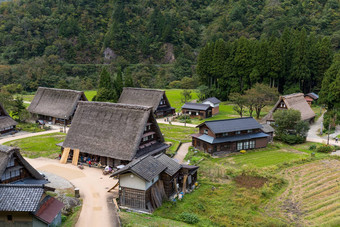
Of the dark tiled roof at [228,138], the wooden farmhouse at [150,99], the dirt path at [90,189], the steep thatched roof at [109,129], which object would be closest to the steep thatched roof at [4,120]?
the dirt path at [90,189]

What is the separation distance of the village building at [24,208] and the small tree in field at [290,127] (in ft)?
98.9

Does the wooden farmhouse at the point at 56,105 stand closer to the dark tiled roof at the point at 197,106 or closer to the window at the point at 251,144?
the dark tiled roof at the point at 197,106

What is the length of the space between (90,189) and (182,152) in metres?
13.3

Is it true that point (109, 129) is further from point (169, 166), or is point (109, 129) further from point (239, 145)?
point (239, 145)

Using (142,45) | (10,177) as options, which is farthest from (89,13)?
(10,177)

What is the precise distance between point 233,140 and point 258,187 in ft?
32.0

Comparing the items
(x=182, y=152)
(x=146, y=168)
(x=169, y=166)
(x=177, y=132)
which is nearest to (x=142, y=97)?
(x=177, y=132)

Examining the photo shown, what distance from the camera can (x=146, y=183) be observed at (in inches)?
858

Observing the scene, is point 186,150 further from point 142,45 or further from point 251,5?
point 251,5

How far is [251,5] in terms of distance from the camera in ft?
348

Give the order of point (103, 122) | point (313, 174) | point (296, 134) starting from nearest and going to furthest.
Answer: point (313, 174)
point (103, 122)
point (296, 134)

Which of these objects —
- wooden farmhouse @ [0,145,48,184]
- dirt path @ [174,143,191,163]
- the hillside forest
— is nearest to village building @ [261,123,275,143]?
dirt path @ [174,143,191,163]

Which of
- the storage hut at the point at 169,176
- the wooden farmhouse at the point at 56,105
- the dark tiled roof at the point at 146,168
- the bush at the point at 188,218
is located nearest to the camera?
the bush at the point at 188,218

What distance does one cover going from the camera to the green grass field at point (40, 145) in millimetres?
33906
